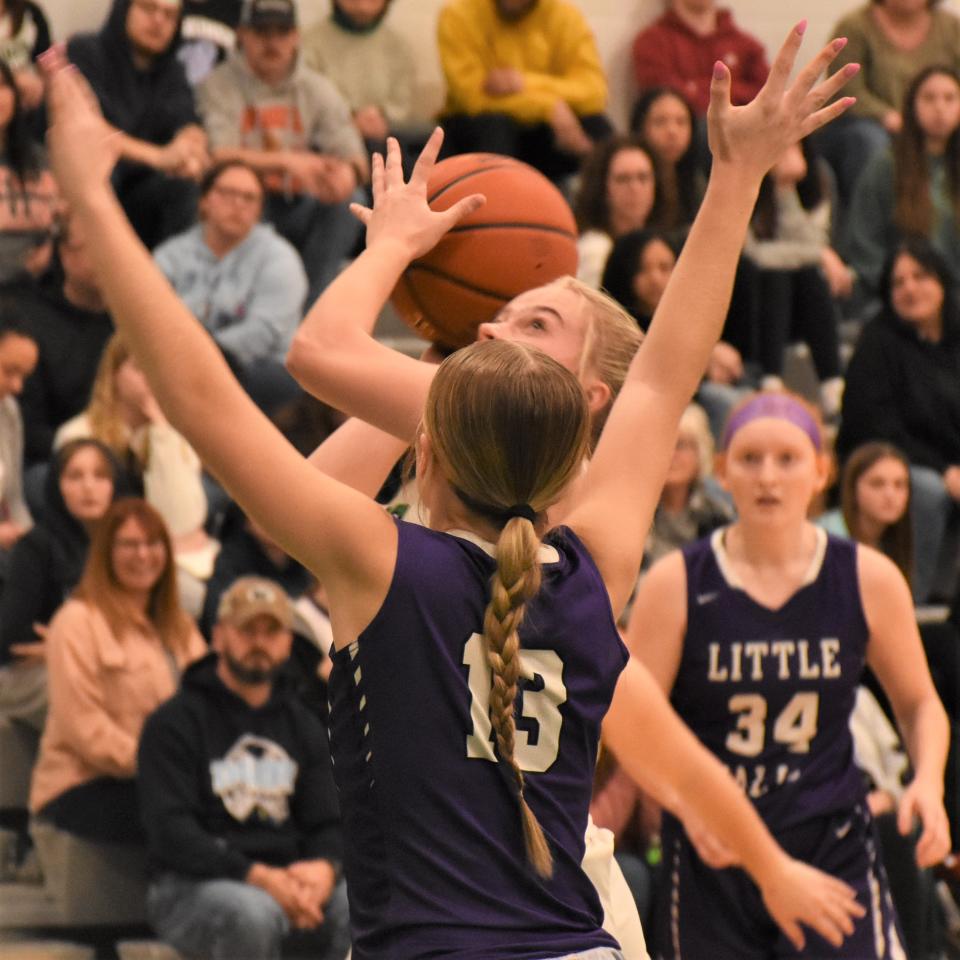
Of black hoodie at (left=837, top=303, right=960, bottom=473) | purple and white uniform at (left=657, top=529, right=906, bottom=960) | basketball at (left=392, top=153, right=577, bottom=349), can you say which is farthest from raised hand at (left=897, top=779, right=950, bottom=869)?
black hoodie at (left=837, top=303, right=960, bottom=473)

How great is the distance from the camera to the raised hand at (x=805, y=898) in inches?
140

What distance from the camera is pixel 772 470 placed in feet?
14.4

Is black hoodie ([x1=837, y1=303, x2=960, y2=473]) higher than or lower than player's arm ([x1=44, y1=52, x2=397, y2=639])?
higher

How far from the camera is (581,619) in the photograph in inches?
82.1

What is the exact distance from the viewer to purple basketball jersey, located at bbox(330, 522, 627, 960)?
1973 mm

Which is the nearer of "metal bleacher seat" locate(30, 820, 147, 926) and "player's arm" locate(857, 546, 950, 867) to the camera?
"player's arm" locate(857, 546, 950, 867)

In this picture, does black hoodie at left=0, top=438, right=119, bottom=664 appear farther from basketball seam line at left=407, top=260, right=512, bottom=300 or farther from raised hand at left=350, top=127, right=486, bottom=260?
raised hand at left=350, top=127, right=486, bottom=260

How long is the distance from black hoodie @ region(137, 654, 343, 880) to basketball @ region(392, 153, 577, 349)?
2.64 metres

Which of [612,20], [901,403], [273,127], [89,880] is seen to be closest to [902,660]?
[89,880]

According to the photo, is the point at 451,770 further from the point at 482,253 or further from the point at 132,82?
the point at 132,82

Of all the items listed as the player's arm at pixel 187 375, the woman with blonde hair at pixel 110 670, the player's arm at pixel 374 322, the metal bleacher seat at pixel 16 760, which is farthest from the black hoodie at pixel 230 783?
the player's arm at pixel 187 375

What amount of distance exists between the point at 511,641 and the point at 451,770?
159 millimetres

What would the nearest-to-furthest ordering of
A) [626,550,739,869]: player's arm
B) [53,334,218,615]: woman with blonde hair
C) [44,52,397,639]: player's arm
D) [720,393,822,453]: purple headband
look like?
[44,52,397,639]: player's arm
[626,550,739,869]: player's arm
[720,393,822,453]: purple headband
[53,334,218,615]: woman with blonde hair

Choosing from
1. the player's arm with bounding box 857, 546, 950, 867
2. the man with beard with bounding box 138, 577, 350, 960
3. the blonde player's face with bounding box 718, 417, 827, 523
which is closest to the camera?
the player's arm with bounding box 857, 546, 950, 867
